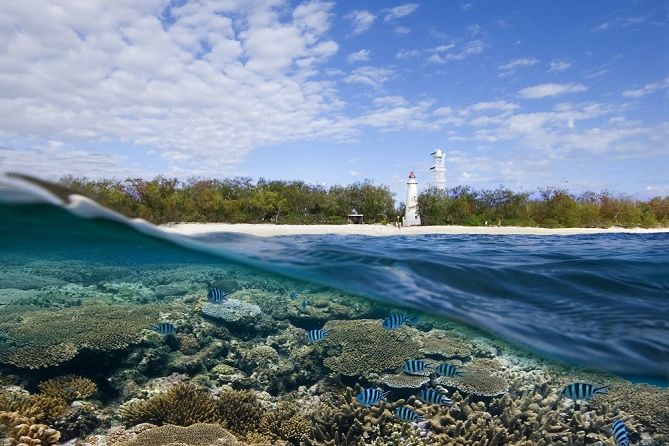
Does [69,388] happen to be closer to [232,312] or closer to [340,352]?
[232,312]

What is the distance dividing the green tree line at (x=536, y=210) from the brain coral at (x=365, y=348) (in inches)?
1366

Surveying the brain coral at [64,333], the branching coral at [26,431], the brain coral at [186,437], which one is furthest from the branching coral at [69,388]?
the brain coral at [186,437]

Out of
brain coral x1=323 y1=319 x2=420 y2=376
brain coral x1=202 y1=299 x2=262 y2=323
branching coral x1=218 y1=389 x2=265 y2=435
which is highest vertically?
brain coral x1=202 y1=299 x2=262 y2=323

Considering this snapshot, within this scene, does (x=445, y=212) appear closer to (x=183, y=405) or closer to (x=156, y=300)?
(x=156, y=300)

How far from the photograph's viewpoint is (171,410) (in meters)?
8.00

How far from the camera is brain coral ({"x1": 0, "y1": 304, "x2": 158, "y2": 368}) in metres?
9.12

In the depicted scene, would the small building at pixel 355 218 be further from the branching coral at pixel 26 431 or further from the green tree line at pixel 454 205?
the branching coral at pixel 26 431

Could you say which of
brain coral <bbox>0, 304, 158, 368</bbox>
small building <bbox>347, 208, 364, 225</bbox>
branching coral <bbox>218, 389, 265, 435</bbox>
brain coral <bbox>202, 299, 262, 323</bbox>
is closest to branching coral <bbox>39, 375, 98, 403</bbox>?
brain coral <bbox>0, 304, 158, 368</bbox>

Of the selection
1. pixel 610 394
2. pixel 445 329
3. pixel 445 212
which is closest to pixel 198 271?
pixel 445 329

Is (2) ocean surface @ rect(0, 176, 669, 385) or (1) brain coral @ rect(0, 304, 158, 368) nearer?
(1) brain coral @ rect(0, 304, 158, 368)

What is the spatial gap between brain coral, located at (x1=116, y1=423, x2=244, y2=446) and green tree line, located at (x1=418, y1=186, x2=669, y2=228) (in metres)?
39.2

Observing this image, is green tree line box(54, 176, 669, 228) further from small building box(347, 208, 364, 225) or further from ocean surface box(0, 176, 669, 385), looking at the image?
ocean surface box(0, 176, 669, 385)

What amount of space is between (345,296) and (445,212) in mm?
33258

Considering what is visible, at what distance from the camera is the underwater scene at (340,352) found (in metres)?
7.69
